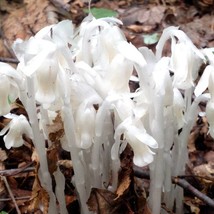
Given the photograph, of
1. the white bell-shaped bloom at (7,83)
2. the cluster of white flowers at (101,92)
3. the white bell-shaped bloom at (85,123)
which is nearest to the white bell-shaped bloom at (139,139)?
the cluster of white flowers at (101,92)

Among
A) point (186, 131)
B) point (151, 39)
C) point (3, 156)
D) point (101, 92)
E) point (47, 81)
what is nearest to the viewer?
point (47, 81)

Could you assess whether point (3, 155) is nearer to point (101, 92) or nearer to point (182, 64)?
point (101, 92)

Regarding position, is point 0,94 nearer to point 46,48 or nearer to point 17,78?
point 17,78

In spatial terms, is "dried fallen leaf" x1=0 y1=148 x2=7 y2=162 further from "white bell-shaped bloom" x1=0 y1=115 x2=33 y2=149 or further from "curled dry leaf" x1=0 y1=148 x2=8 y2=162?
"white bell-shaped bloom" x1=0 y1=115 x2=33 y2=149

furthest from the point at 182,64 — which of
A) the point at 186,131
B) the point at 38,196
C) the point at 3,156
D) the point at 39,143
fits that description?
the point at 3,156

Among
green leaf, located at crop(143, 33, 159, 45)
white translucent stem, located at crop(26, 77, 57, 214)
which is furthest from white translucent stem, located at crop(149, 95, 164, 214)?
green leaf, located at crop(143, 33, 159, 45)

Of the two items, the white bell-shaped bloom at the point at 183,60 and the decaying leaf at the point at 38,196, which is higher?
the white bell-shaped bloom at the point at 183,60

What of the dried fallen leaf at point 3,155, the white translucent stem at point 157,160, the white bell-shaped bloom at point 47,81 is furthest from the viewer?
the dried fallen leaf at point 3,155

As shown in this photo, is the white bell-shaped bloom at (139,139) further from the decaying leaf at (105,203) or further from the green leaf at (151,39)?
the green leaf at (151,39)

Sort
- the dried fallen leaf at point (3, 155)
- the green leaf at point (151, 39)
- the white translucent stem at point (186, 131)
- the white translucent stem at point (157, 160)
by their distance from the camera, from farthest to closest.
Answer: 1. the green leaf at point (151, 39)
2. the dried fallen leaf at point (3, 155)
3. the white translucent stem at point (186, 131)
4. the white translucent stem at point (157, 160)
